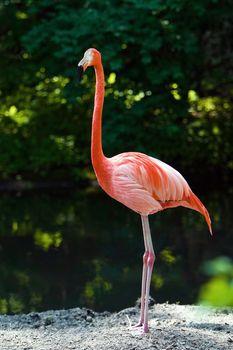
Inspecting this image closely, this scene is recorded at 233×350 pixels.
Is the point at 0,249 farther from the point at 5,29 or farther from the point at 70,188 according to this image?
the point at 5,29

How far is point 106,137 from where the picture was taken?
994cm

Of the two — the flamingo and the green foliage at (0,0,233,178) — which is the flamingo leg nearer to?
the flamingo

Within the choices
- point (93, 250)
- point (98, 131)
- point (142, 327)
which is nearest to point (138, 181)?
point (98, 131)

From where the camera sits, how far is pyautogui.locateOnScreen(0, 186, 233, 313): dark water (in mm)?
5898

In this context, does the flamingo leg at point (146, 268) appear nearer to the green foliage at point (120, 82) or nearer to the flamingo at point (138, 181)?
the flamingo at point (138, 181)

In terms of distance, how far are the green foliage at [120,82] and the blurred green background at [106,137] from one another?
0.8 inches

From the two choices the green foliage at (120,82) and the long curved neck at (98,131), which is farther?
the green foliage at (120,82)

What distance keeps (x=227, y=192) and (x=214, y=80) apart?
2.00m

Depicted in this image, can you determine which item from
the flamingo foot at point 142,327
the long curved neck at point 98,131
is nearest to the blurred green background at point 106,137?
the flamingo foot at point 142,327

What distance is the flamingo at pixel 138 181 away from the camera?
11.6ft

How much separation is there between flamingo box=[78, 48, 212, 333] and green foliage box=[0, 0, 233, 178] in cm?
585

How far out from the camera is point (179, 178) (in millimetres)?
3713

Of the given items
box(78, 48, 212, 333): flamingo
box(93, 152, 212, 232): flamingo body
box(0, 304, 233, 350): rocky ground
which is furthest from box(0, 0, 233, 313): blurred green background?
box(93, 152, 212, 232): flamingo body

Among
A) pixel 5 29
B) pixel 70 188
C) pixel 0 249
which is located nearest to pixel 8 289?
pixel 0 249
